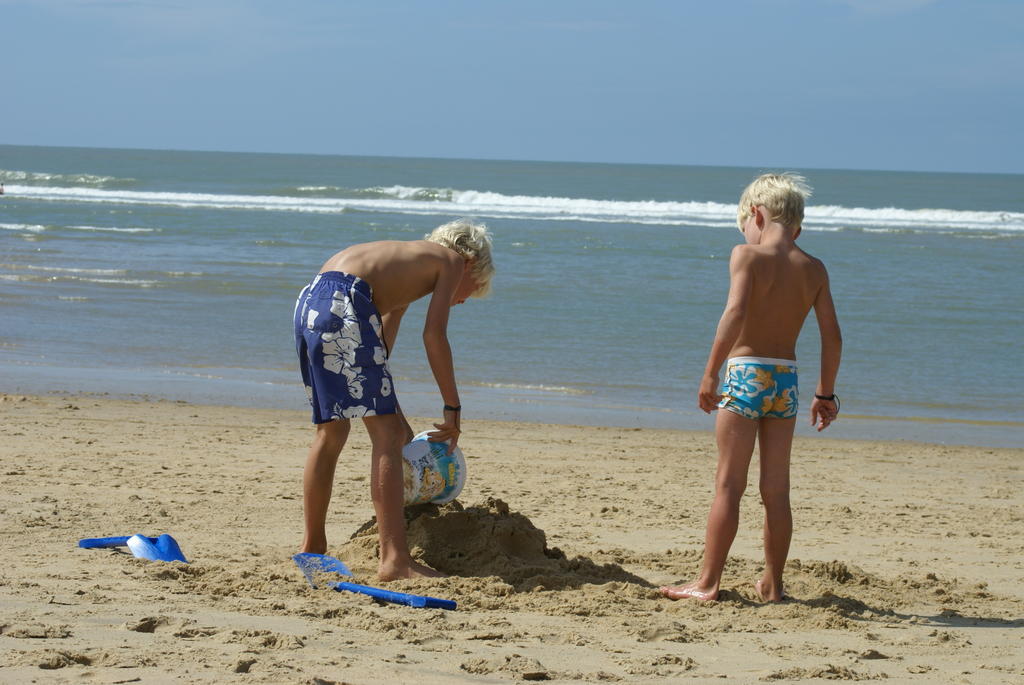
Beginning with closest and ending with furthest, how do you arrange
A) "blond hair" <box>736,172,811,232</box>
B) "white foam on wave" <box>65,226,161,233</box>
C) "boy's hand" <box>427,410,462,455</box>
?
"blond hair" <box>736,172,811,232</box>, "boy's hand" <box>427,410,462,455</box>, "white foam on wave" <box>65,226,161,233</box>

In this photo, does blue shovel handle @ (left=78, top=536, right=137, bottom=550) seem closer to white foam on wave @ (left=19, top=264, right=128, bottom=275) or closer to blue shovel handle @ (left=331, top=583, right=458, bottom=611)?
blue shovel handle @ (left=331, top=583, right=458, bottom=611)

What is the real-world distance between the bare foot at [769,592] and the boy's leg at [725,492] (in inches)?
8.9

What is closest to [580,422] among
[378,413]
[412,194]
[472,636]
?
[378,413]

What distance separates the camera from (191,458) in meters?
7.13

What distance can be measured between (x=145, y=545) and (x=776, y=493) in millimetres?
2709

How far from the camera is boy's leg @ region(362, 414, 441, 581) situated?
455 centimetres

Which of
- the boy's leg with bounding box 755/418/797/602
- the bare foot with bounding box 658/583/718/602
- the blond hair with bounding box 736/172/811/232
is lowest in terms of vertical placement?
the bare foot with bounding box 658/583/718/602

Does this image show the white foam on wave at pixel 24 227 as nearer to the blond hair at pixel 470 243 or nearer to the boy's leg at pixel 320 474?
the boy's leg at pixel 320 474

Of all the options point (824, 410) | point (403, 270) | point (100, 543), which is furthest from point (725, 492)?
point (100, 543)

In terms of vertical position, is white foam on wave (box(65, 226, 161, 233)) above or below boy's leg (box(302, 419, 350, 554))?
above

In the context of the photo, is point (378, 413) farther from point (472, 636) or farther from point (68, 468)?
point (68, 468)

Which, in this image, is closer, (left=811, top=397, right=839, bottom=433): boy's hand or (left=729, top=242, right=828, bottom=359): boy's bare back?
(left=729, top=242, right=828, bottom=359): boy's bare back

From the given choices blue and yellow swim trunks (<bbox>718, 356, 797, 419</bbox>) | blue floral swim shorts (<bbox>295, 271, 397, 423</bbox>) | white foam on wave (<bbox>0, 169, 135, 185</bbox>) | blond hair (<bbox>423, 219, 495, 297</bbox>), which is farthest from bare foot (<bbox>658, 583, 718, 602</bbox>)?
white foam on wave (<bbox>0, 169, 135, 185</bbox>)

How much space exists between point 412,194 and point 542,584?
47.8 m
